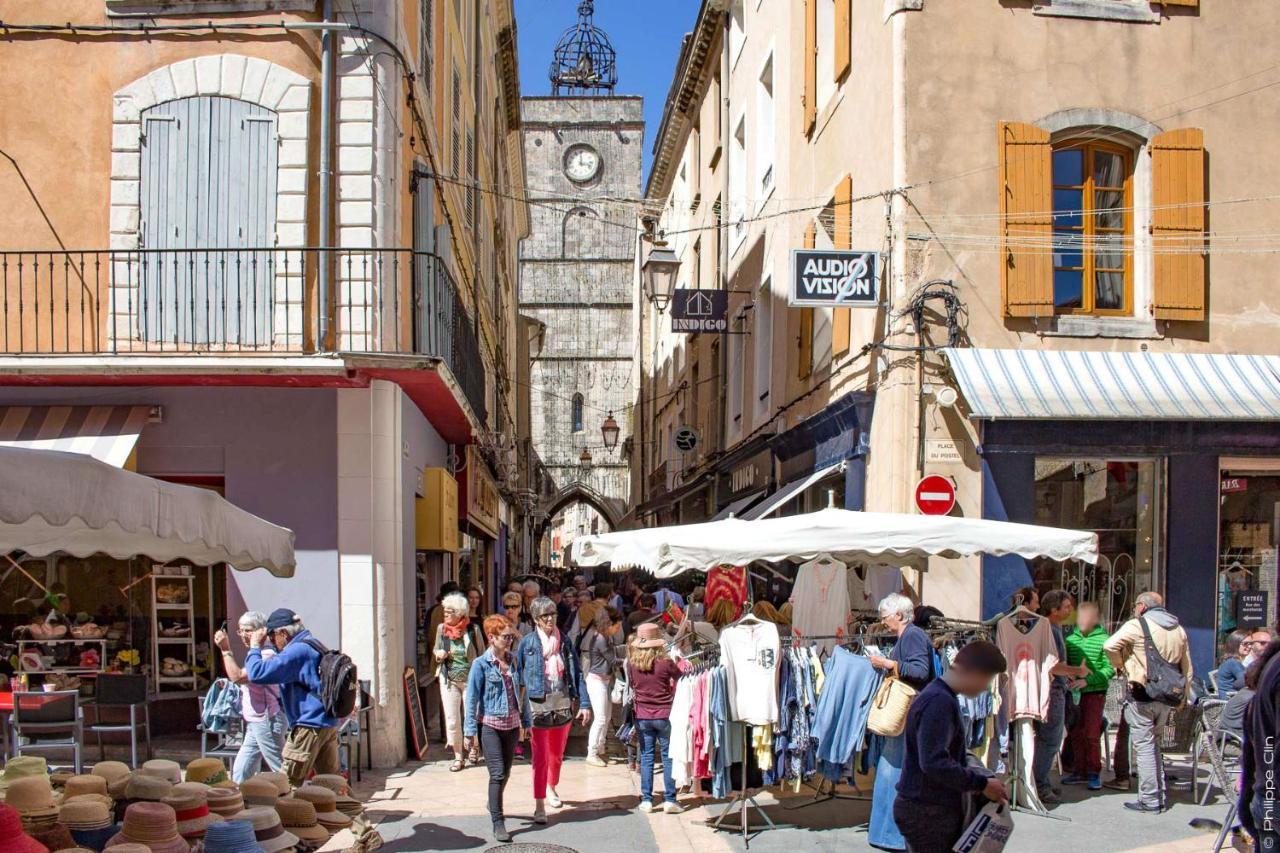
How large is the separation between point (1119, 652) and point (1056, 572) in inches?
140

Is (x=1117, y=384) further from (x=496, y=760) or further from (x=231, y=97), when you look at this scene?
(x=231, y=97)

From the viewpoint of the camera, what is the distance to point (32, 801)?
5.99 meters

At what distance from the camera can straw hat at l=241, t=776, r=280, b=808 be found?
692 cm

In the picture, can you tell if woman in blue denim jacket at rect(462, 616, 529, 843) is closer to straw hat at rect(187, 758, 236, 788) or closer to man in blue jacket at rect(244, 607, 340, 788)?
man in blue jacket at rect(244, 607, 340, 788)

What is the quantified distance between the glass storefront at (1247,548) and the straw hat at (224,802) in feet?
35.2

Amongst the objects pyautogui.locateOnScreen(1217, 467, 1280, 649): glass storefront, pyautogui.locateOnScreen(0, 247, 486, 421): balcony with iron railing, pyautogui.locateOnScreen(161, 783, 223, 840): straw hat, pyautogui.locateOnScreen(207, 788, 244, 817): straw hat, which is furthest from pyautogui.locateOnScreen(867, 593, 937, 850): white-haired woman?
pyautogui.locateOnScreen(1217, 467, 1280, 649): glass storefront

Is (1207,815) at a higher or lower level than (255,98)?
lower

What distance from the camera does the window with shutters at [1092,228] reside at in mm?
13477

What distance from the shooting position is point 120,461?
1132 centimetres

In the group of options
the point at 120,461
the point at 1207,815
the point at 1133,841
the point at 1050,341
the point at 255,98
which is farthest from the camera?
the point at 1050,341

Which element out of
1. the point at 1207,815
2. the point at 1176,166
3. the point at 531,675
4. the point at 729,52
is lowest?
the point at 1207,815

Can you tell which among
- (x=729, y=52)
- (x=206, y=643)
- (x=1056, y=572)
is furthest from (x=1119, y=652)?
(x=729, y=52)

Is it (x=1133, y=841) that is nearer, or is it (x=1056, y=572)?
(x=1133, y=841)

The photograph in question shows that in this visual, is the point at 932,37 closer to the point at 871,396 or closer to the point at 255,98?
the point at 871,396
